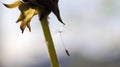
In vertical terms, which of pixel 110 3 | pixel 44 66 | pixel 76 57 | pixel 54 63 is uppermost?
pixel 54 63

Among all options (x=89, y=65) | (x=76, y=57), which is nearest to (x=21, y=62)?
(x=76, y=57)

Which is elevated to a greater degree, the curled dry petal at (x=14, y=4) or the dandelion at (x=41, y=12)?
the curled dry petal at (x=14, y=4)

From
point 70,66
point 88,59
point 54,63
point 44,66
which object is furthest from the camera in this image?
point 44,66

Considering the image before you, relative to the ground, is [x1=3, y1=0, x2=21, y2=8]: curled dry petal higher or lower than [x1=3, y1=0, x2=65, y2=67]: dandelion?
higher

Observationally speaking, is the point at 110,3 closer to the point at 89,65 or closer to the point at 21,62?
the point at 89,65

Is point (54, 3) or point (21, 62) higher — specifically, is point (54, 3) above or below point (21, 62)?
above

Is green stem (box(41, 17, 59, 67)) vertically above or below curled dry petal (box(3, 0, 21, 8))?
below

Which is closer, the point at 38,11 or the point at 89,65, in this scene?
the point at 38,11

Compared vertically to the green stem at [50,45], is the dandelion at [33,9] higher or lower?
higher

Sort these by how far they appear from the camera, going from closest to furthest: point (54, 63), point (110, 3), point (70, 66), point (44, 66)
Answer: point (54, 63), point (110, 3), point (70, 66), point (44, 66)

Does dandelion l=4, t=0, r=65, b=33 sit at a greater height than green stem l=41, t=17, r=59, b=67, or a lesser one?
greater

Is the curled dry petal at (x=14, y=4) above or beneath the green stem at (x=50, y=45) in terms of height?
above
